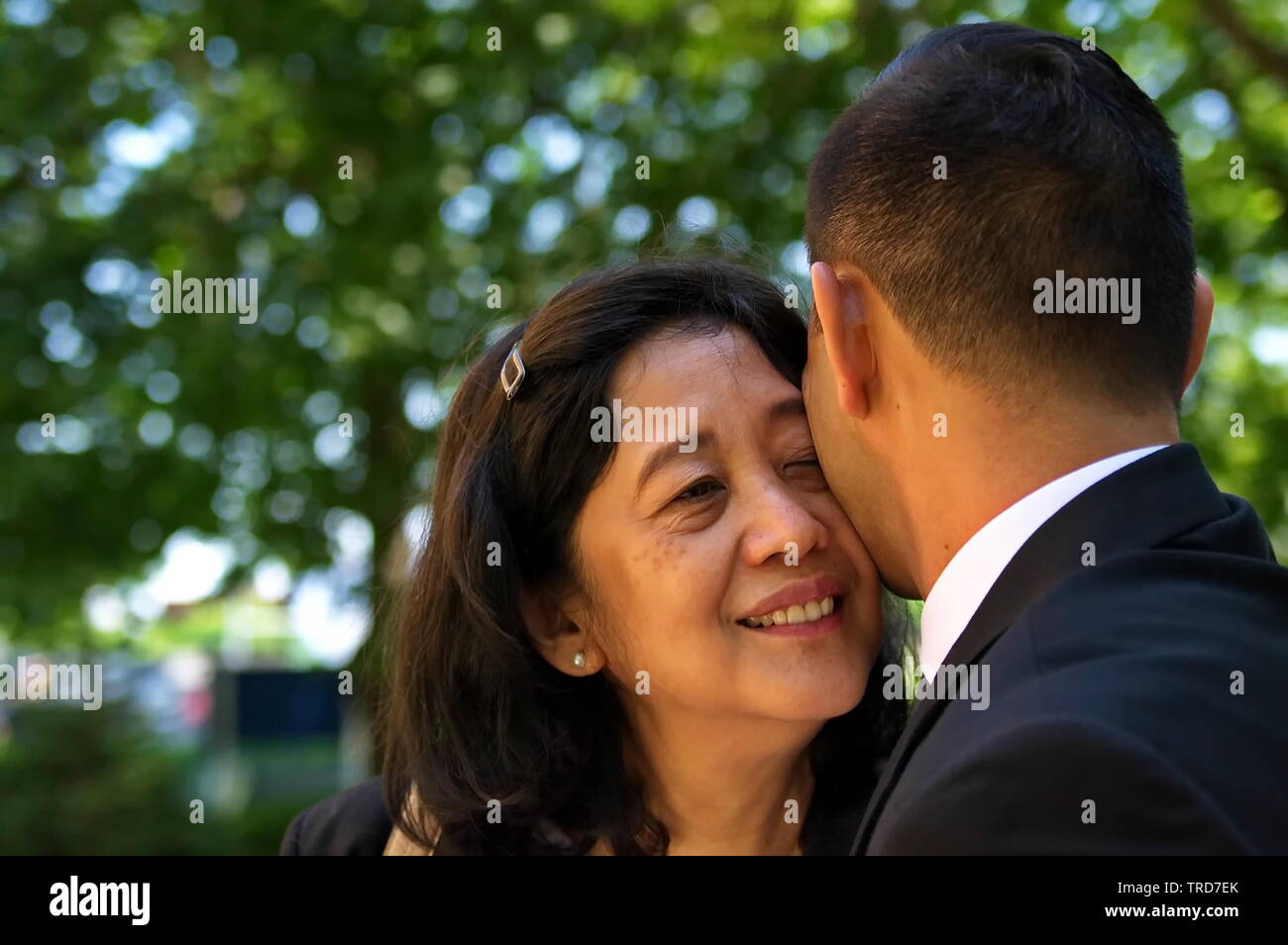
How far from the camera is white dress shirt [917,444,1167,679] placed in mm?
1927

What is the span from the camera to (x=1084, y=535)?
1.88 meters

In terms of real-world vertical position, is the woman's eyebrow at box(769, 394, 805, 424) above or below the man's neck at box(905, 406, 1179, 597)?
above

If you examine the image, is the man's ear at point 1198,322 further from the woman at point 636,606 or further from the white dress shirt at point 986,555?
the woman at point 636,606

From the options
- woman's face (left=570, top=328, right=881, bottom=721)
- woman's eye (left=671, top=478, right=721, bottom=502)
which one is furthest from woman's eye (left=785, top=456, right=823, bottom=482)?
woman's eye (left=671, top=478, right=721, bottom=502)

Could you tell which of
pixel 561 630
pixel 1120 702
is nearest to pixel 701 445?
pixel 561 630

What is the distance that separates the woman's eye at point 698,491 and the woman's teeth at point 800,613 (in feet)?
0.84

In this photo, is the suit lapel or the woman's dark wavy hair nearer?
the suit lapel

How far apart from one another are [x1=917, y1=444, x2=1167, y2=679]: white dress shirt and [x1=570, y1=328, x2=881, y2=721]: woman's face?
0.42 metres

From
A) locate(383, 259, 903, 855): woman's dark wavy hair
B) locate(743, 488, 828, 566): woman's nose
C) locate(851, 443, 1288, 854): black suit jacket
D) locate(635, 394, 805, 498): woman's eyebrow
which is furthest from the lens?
locate(383, 259, 903, 855): woman's dark wavy hair

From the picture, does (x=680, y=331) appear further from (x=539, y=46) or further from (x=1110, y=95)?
(x=539, y=46)

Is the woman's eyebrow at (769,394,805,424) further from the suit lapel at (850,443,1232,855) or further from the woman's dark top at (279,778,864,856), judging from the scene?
the woman's dark top at (279,778,864,856)

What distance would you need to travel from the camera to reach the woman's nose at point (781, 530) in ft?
8.13

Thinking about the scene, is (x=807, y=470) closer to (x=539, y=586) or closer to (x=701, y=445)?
(x=701, y=445)

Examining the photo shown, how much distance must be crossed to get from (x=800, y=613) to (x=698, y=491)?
30 cm
